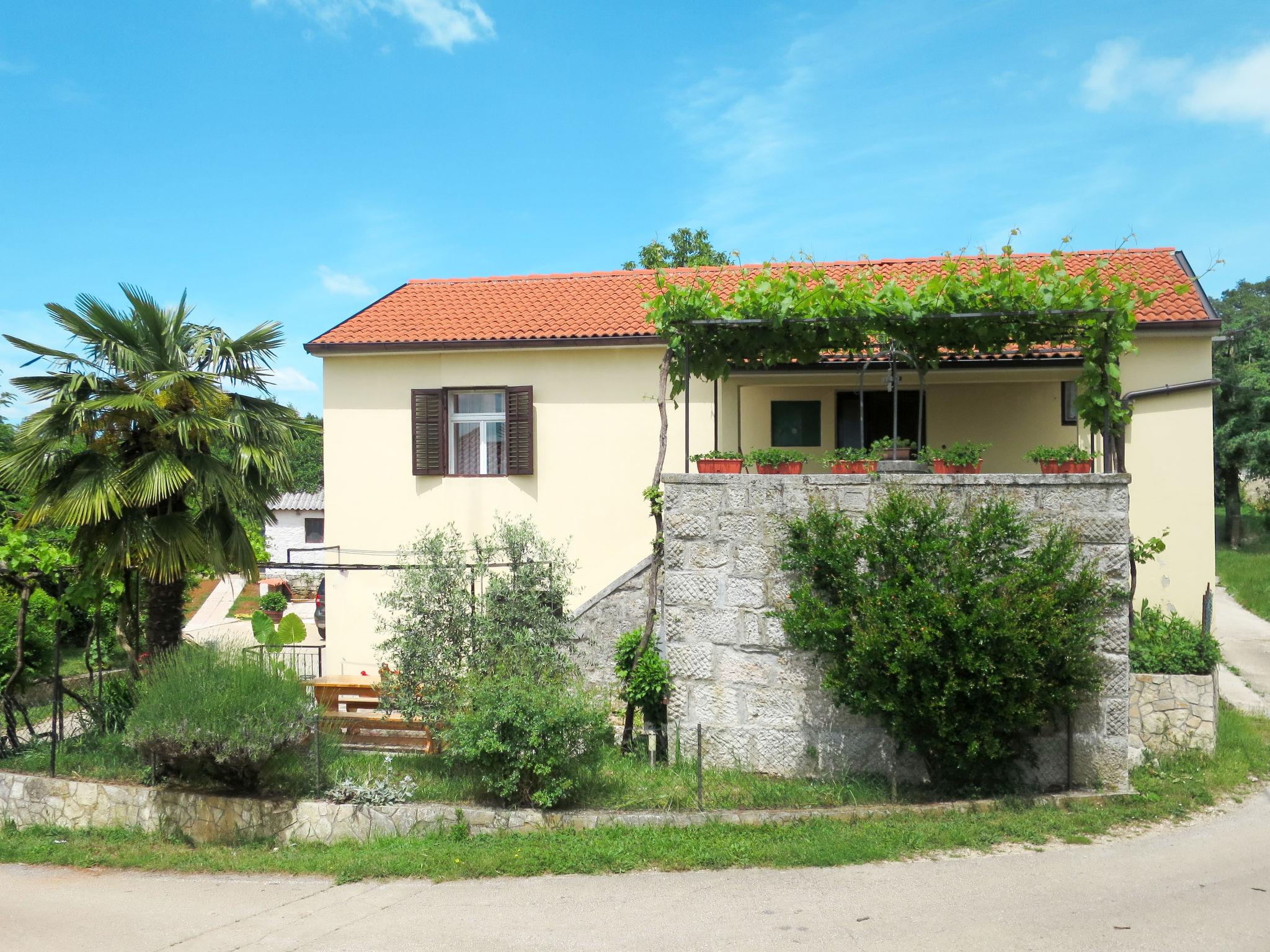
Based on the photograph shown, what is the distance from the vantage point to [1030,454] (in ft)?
31.2

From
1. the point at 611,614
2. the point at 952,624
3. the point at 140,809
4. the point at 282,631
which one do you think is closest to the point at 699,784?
the point at 952,624

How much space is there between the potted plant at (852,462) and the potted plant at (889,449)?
77 millimetres

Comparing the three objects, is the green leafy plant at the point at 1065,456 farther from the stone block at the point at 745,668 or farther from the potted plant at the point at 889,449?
the stone block at the point at 745,668

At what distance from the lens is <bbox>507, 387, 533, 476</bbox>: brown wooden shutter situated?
14.7 m

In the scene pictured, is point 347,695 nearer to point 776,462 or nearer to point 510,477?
point 510,477

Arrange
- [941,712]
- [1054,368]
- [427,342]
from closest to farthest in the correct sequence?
[941,712], [1054,368], [427,342]

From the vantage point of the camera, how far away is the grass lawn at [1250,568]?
23844 mm

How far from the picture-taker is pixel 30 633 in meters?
14.2

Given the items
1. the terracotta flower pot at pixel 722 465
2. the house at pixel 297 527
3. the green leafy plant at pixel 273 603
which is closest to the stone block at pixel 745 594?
the terracotta flower pot at pixel 722 465

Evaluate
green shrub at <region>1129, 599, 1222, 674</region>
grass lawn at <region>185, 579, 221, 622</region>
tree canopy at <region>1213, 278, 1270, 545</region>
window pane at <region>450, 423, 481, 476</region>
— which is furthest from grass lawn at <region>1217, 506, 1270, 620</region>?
grass lawn at <region>185, 579, 221, 622</region>

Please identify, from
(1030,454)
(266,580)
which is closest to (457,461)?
(1030,454)

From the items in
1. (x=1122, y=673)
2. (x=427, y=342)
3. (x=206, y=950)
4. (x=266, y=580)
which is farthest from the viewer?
(x=266, y=580)

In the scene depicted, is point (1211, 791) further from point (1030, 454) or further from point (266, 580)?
point (266, 580)

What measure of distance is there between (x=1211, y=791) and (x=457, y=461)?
1109 centimetres
